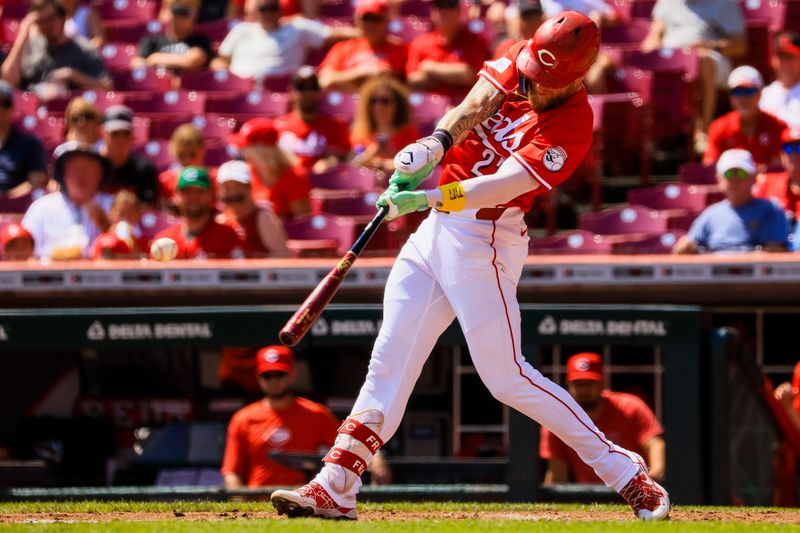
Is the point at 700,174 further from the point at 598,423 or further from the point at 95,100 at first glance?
the point at 95,100

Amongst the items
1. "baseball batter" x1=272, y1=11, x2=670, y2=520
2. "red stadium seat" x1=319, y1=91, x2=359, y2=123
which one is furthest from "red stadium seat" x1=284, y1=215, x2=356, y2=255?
"baseball batter" x1=272, y1=11, x2=670, y2=520

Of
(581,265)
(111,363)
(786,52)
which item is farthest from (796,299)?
(111,363)

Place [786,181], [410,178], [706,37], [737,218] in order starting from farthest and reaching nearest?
[706,37]
[786,181]
[737,218]
[410,178]

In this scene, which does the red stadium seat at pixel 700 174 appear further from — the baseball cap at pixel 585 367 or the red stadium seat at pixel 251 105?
the red stadium seat at pixel 251 105

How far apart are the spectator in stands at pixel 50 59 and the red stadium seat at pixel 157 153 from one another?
1.66 m

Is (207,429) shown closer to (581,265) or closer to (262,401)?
(262,401)

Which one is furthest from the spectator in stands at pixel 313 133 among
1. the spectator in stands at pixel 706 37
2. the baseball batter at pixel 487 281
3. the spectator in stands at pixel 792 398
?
the baseball batter at pixel 487 281

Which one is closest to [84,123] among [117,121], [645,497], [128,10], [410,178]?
[117,121]

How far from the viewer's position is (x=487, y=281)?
178 inches

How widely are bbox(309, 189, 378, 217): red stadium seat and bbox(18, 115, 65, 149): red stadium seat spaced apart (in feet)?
8.65

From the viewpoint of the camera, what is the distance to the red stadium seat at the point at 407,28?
10469mm

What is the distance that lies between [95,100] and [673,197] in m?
4.55

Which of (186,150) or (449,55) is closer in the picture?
(186,150)

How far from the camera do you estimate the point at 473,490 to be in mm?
6254
